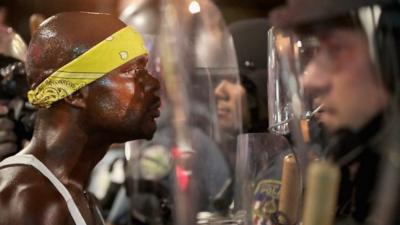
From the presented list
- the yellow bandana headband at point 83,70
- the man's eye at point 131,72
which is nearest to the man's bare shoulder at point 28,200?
the yellow bandana headband at point 83,70

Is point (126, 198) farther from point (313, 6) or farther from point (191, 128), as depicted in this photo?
point (313, 6)

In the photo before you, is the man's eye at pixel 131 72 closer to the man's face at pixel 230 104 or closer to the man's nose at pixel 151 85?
the man's nose at pixel 151 85

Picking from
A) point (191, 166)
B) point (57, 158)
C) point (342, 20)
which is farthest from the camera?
point (191, 166)

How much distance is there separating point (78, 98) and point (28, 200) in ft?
1.31

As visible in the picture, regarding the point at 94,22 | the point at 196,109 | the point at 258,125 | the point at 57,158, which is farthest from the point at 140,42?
the point at 196,109

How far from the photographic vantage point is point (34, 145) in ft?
8.18

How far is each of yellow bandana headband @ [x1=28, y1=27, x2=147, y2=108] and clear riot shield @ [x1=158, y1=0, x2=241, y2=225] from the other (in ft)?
2.85

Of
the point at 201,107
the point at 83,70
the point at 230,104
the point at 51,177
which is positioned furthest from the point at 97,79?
the point at 201,107

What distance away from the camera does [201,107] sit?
147 inches

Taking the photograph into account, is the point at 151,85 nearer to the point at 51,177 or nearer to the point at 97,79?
the point at 97,79

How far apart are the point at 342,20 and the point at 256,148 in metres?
1.01

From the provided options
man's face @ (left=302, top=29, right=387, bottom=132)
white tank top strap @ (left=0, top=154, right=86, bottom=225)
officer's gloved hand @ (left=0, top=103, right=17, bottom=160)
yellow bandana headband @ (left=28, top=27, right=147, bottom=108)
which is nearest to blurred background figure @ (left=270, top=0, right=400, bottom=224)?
man's face @ (left=302, top=29, right=387, bottom=132)

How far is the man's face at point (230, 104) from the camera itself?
343 centimetres

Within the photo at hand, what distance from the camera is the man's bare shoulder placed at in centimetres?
222
